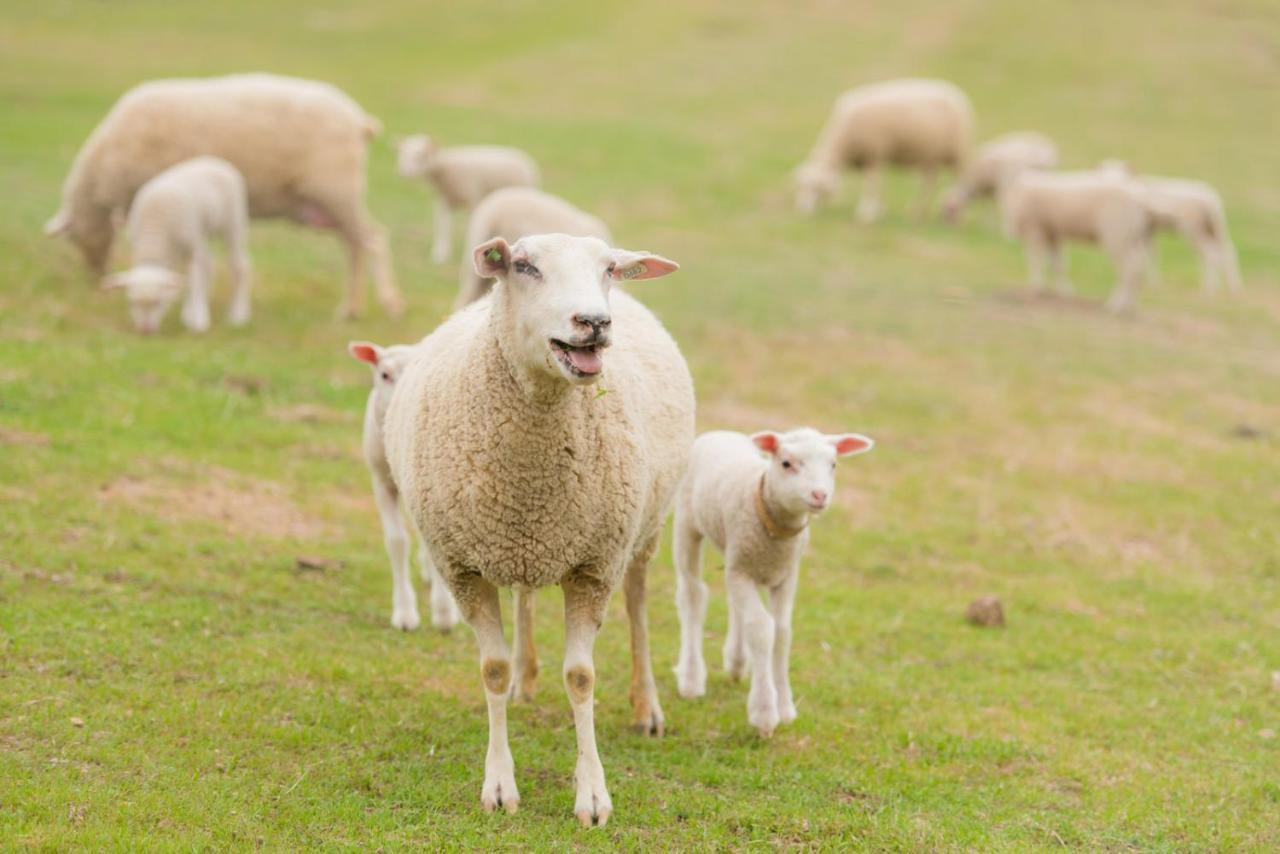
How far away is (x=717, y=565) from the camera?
8.16m

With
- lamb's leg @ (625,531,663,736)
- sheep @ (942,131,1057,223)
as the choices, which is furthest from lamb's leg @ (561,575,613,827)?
sheep @ (942,131,1057,223)

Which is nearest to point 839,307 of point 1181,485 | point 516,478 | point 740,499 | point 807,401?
point 807,401

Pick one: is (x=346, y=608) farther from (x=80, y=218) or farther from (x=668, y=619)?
(x=80, y=218)

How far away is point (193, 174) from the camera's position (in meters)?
13.7

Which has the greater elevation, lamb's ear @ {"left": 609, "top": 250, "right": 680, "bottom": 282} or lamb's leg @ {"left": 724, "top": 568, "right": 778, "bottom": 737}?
lamb's ear @ {"left": 609, "top": 250, "right": 680, "bottom": 282}

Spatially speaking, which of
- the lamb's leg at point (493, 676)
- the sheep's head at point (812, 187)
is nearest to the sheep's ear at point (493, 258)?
the lamb's leg at point (493, 676)

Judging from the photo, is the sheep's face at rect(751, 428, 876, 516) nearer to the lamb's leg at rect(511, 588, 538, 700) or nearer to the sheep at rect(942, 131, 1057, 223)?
the lamb's leg at rect(511, 588, 538, 700)

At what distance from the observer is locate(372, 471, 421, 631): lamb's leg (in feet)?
26.9

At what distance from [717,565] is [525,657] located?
144cm

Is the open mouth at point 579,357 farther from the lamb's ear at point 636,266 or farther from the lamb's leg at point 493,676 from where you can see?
the lamb's leg at point 493,676

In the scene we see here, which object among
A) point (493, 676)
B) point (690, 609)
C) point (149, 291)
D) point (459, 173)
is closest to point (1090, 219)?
point (459, 173)

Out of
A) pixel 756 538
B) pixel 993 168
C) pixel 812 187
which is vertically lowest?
pixel 812 187

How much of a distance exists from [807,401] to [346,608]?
6506 millimetres

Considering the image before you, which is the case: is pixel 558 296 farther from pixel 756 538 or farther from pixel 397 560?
pixel 397 560
